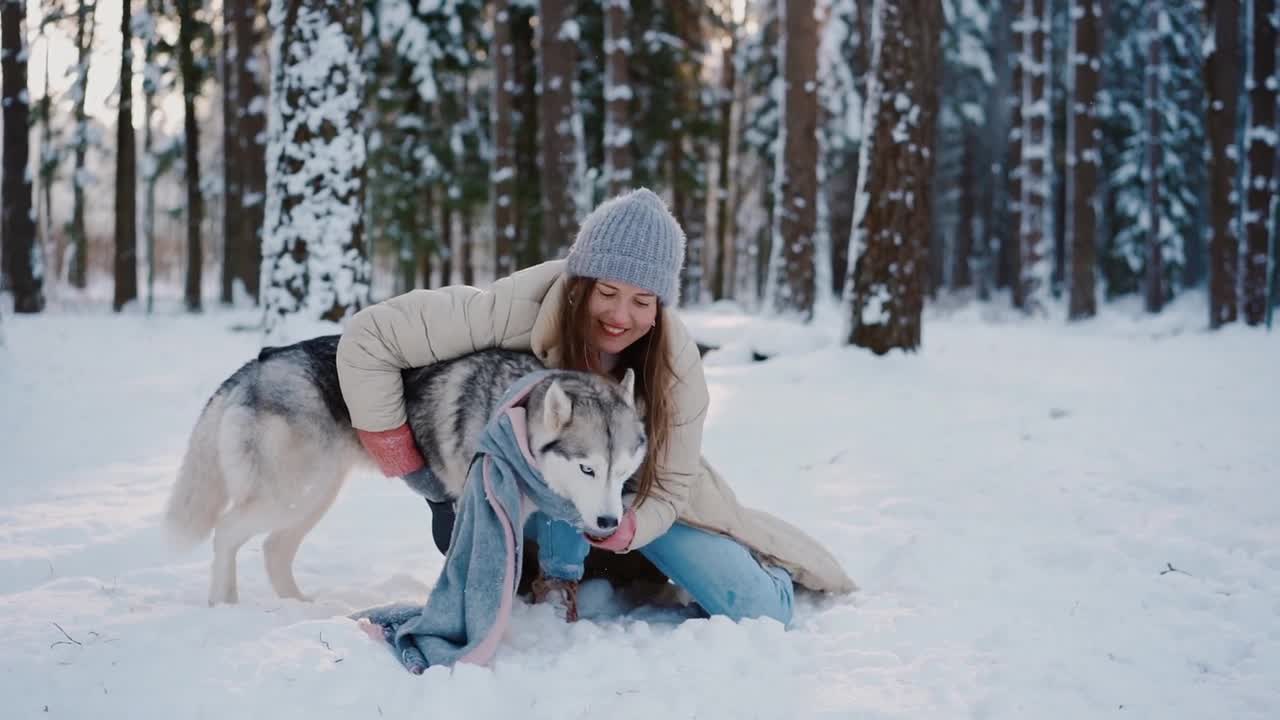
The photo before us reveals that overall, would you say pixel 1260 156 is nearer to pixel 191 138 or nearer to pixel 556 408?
pixel 556 408

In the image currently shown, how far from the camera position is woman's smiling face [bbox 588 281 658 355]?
3160 mm

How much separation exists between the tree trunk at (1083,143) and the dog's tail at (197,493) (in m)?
15.5

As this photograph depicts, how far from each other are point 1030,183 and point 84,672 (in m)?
17.1

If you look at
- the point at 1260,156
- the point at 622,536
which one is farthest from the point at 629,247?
the point at 1260,156

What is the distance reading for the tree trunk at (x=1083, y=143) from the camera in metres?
15.1

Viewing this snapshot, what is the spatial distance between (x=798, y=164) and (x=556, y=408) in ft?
34.6

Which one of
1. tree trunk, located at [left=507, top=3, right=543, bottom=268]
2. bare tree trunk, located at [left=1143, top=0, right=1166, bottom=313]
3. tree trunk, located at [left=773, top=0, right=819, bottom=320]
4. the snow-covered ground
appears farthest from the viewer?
bare tree trunk, located at [left=1143, top=0, right=1166, bottom=313]

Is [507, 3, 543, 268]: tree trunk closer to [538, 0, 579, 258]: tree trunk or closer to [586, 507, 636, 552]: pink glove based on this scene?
[538, 0, 579, 258]: tree trunk

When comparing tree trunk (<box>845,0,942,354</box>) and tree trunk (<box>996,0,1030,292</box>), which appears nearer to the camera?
tree trunk (<box>845,0,942,354</box>)

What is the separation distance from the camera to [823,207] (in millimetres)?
17500

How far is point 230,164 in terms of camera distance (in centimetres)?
1703

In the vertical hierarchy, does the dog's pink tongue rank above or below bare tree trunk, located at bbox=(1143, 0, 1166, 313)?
below

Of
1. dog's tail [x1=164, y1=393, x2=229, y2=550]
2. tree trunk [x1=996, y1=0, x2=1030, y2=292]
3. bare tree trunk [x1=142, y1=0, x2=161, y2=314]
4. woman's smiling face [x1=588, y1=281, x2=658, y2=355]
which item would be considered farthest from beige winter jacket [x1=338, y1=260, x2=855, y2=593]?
tree trunk [x1=996, y1=0, x2=1030, y2=292]

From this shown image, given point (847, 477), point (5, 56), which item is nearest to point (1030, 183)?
point (847, 477)
